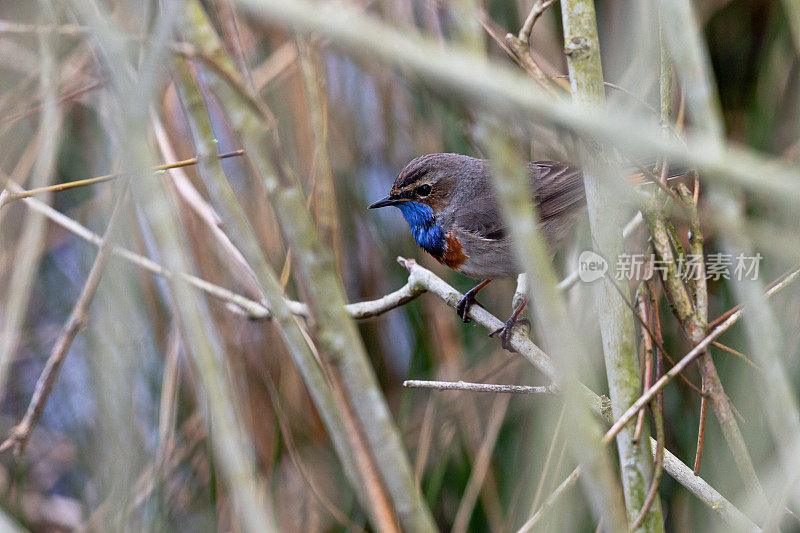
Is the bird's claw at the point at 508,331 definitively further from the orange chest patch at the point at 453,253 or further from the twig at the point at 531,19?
the twig at the point at 531,19

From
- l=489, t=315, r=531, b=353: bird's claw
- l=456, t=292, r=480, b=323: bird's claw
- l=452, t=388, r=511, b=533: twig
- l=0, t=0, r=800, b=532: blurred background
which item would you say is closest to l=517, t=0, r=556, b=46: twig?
l=0, t=0, r=800, b=532: blurred background

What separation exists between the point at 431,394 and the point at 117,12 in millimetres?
2231

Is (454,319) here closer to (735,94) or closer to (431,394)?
(431,394)

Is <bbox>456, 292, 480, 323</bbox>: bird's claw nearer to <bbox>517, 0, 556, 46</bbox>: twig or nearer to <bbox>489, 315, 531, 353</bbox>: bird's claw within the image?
<bbox>489, 315, 531, 353</bbox>: bird's claw

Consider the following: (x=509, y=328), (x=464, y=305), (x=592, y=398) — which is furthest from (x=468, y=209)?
(x=592, y=398)

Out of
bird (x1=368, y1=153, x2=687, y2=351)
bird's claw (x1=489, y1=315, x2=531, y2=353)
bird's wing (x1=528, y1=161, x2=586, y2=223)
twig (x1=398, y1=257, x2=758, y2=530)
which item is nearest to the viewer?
twig (x1=398, y1=257, x2=758, y2=530)

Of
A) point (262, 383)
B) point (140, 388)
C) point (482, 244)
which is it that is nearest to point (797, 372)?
point (482, 244)

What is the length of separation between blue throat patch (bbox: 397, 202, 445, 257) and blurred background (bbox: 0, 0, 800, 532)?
0.90 ft

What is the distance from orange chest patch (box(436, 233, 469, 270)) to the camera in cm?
302

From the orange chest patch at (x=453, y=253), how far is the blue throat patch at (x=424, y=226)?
5cm

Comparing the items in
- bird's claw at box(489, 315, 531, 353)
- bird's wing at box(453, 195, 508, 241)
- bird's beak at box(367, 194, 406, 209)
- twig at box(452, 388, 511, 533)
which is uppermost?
bird's beak at box(367, 194, 406, 209)

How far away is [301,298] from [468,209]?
1.02 m

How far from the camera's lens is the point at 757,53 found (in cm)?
345

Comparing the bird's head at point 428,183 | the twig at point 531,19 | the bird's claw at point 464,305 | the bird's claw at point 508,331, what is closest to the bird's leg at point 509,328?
the bird's claw at point 508,331
